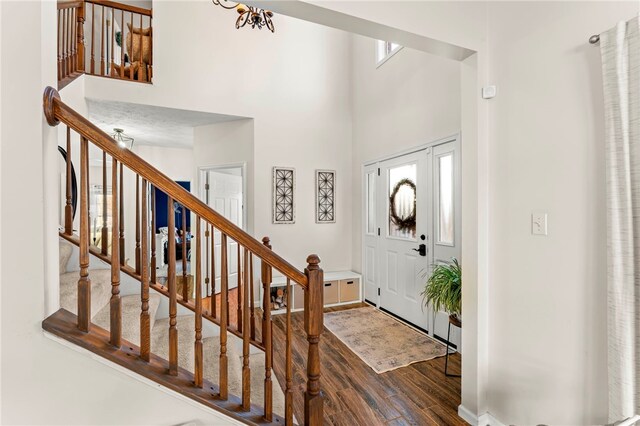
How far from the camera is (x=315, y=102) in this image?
181 inches

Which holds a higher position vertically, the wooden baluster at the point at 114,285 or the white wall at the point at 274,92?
the white wall at the point at 274,92

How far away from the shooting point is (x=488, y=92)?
184 centimetres

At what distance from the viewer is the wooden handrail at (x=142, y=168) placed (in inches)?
43.6

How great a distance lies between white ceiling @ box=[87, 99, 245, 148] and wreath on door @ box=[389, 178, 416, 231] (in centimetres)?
241

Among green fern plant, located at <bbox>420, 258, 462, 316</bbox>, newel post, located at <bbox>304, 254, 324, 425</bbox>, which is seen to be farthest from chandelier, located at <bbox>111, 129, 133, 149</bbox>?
green fern plant, located at <bbox>420, 258, 462, 316</bbox>

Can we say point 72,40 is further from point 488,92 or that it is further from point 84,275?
point 488,92

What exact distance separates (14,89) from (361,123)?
404 centimetres

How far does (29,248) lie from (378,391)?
2.25 metres

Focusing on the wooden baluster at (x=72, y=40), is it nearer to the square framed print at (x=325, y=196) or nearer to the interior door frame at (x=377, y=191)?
the square framed print at (x=325, y=196)

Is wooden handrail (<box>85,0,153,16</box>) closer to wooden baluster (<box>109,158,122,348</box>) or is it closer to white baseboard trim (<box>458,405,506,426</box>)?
wooden baluster (<box>109,158,122,348</box>)

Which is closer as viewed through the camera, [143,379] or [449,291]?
[143,379]

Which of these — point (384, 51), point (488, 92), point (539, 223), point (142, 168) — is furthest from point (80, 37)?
point (539, 223)

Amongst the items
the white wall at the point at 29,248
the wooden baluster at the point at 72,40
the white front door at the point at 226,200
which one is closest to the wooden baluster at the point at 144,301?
the white wall at the point at 29,248

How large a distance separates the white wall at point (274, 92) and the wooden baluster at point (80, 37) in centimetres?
21
